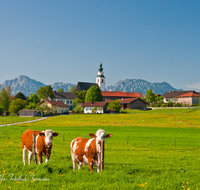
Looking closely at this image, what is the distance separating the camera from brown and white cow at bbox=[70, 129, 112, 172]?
471 inches

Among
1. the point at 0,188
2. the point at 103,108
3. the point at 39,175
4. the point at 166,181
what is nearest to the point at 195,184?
the point at 166,181

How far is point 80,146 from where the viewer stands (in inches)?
498

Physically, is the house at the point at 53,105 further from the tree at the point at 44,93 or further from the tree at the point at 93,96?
the tree at the point at 93,96

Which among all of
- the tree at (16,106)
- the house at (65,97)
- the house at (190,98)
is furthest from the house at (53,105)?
the house at (190,98)

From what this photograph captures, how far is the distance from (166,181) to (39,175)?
5.72m

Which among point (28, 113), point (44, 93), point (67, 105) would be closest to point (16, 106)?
point (28, 113)

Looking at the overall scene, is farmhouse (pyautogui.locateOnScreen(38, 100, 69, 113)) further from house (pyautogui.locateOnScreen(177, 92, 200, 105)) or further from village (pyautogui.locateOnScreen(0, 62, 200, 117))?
house (pyautogui.locateOnScreen(177, 92, 200, 105))

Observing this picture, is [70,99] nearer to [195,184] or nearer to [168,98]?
[168,98]

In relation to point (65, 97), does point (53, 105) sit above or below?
below

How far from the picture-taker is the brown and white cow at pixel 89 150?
11953mm

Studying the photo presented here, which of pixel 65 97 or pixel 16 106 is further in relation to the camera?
pixel 65 97

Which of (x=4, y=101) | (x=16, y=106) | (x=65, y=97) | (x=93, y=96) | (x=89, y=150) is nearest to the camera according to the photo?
(x=89, y=150)

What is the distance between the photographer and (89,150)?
478 inches

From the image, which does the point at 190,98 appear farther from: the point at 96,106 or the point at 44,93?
the point at 44,93
